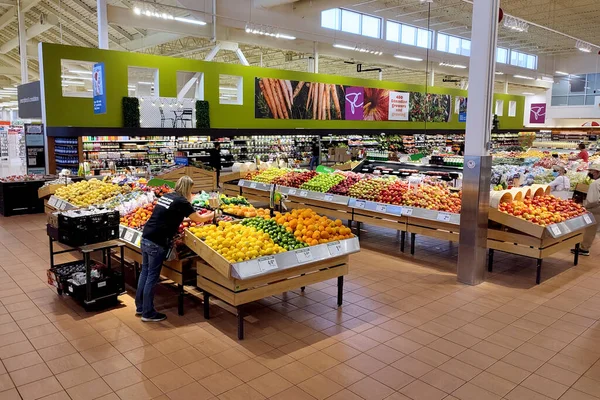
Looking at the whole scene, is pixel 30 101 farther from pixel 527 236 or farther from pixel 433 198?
pixel 527 236

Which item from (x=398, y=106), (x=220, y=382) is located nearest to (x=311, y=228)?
(x=220, y=382)

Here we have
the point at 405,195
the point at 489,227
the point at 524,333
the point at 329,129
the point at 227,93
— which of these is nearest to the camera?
the point at 524,333

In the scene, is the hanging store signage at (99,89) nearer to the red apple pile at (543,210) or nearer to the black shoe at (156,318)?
the black shoe at (156,318)

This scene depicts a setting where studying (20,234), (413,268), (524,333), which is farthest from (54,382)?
(20,234)

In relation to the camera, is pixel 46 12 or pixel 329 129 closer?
pixel 329 129

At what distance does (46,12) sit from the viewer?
2019 centimetres

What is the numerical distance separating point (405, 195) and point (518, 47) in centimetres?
2343

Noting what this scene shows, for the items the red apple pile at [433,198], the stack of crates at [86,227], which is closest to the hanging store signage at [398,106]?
the red apple pile at [433,198]

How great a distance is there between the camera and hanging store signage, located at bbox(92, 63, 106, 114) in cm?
1232

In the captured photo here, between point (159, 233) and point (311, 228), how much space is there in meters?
1.72

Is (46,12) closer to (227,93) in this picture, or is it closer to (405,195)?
(227,93)

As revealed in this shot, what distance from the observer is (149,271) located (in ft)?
16.3

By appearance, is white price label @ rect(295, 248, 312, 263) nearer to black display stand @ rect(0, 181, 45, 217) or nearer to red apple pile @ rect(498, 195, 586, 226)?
red apple pile @ rect(498, 195, 586, 226)

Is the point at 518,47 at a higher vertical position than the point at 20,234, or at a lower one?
higher
